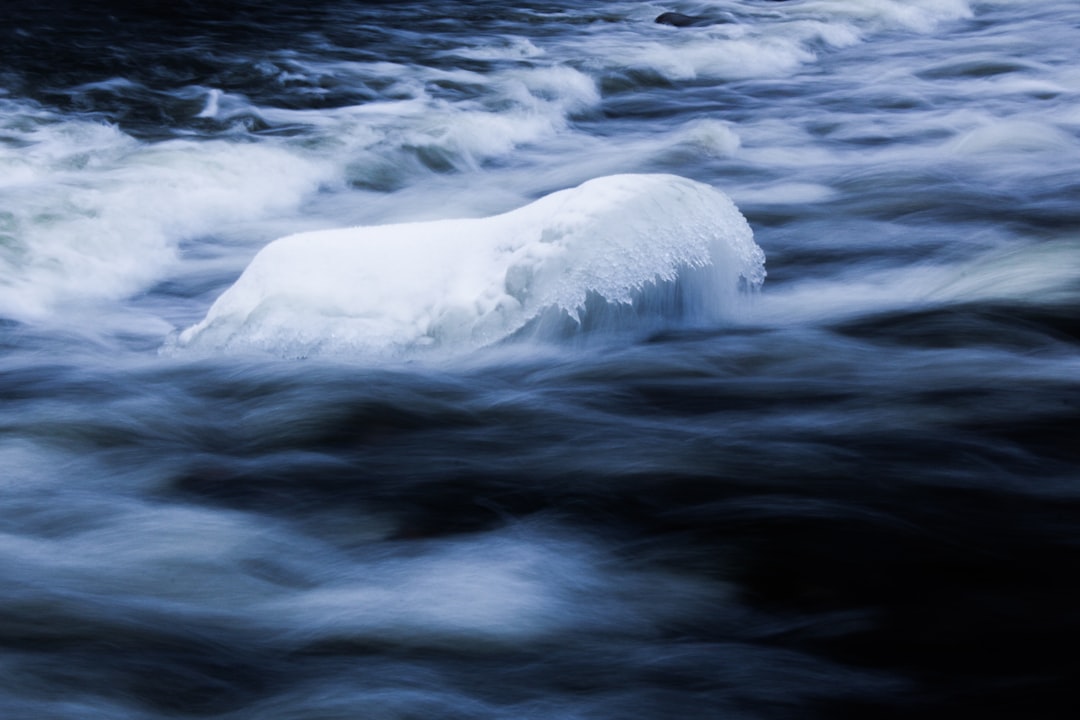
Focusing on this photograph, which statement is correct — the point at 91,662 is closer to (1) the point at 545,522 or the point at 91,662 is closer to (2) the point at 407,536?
(2) the point at 407,536

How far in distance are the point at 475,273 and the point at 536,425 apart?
533 millimetres

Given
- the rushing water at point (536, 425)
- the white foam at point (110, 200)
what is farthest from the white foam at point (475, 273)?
the white foam at point (110, 200)

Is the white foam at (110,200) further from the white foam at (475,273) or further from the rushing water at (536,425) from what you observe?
the white foam at (475,273)

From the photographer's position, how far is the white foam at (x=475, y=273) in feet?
11.9

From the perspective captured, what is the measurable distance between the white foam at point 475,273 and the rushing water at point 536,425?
1cm

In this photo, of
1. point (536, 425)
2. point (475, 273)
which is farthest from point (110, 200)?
point (536, 425)

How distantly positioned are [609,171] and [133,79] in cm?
346

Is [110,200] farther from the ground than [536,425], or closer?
farther from the ground

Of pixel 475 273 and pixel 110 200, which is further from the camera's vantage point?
pixel 110 200

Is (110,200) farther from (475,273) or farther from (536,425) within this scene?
(536,425)

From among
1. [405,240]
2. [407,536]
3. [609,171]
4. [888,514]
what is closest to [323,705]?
[407,536]

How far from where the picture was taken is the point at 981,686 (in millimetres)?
2078

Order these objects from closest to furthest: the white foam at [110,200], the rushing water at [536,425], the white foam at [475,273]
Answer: the rushing water at [536,425] < the white foam at [475,273] < the white foam at [110,200]

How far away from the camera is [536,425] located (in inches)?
133
